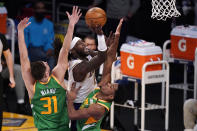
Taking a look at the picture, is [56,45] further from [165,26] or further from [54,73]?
[165,26]

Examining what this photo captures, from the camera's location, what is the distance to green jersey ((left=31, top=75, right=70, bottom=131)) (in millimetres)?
6129

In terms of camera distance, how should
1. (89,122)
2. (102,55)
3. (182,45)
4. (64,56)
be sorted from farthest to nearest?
(182,45)
(64,56)
(89,122)
(102,55)

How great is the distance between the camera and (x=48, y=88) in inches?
241

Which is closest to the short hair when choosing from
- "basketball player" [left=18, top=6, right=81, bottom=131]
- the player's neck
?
"basketball player" [left=18, top=6, right=81, bottom=131]

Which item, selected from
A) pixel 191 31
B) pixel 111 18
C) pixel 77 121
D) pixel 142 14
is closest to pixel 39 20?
pixel 111 18

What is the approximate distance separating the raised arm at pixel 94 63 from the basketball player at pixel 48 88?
0.57 ft

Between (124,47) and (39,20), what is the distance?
273 centimetres

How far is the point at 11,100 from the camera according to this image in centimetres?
1166

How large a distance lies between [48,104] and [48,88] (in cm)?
17

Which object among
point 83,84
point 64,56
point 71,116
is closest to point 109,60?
point 83,84

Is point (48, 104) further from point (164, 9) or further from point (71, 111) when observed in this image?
point (164, 9)

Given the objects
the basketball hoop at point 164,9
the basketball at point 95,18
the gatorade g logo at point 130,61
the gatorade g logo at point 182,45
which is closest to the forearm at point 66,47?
the basketball at point 95,18

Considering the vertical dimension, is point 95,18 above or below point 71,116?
above

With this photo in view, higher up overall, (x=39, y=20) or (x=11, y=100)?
(x=39, y=20)
